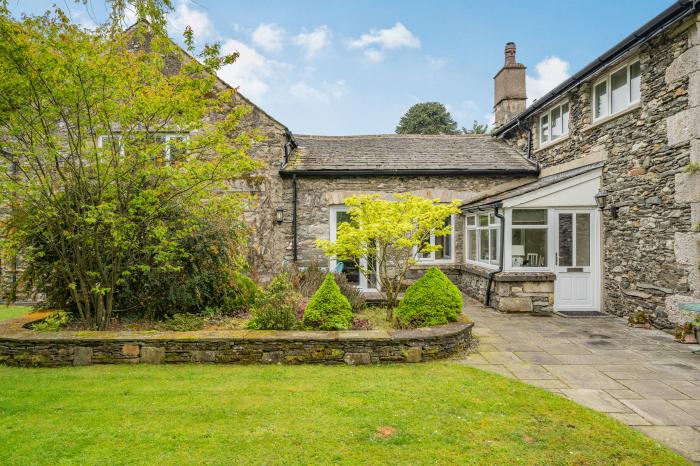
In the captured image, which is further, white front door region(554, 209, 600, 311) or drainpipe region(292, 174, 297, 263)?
drainpipe region(292, 174, 297, 263)

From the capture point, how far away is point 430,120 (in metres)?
33.2

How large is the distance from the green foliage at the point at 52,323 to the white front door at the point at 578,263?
33.4 feet

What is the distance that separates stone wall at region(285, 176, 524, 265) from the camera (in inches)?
466

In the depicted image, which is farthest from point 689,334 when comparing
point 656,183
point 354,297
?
point 354,297

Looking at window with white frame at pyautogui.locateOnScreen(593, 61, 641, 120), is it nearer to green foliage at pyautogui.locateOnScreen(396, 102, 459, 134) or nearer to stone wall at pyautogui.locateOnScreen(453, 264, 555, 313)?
stone wall at pyautogui.locateOnScreen(453, 264, 555, 313)

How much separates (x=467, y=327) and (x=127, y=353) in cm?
515

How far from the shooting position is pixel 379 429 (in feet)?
12.4

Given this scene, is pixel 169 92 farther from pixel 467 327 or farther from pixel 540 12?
pixel 540 12

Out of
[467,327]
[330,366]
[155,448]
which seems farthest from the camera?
[467,327]

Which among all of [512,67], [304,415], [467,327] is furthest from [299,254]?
[512,67]

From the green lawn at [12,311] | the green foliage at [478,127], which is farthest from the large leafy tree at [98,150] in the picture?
the green foliage at [478,127]

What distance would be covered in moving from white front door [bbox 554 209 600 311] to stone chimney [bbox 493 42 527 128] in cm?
691

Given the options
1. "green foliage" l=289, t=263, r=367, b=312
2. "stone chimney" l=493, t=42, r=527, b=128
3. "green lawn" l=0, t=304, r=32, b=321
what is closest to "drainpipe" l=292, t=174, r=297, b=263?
"green foliage" l=289, t=263, r=367, b=312

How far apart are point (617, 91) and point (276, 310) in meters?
8.80
